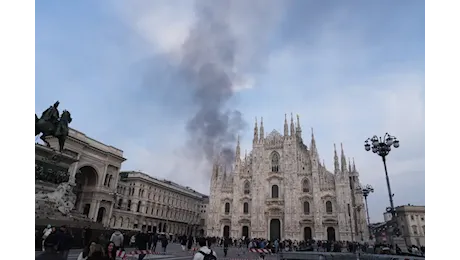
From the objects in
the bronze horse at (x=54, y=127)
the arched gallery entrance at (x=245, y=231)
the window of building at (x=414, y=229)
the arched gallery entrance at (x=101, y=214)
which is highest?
the bronze horse at (x=54, y=127)

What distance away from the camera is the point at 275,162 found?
4472 centimetres

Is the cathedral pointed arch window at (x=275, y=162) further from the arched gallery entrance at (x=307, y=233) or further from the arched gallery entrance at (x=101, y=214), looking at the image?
the arched gallery entrance at (x=101, y=214)

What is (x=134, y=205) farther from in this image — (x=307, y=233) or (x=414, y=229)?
(x=414, y=229)

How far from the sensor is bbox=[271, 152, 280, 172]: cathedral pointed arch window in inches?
1742

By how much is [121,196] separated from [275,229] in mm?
24067

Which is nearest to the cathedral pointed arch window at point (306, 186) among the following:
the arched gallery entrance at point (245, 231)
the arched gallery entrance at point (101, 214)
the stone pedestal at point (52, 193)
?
the arched gallery entrance at point (245, 231)

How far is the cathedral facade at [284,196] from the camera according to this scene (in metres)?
38.7

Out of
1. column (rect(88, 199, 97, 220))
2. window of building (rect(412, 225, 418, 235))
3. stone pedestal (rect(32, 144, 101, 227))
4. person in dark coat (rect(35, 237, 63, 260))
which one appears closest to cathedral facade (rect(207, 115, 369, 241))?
window of building (rect(412, 225, 418, 235))

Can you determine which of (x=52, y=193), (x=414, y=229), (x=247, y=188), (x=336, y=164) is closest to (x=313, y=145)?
(x=336, y=164)

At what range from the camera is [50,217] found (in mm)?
14055

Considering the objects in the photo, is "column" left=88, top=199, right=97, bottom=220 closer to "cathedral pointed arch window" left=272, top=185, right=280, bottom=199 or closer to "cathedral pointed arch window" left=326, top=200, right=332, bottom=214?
"cathedral pointed arch window" left=272, top=185, right=280, bottom=199
